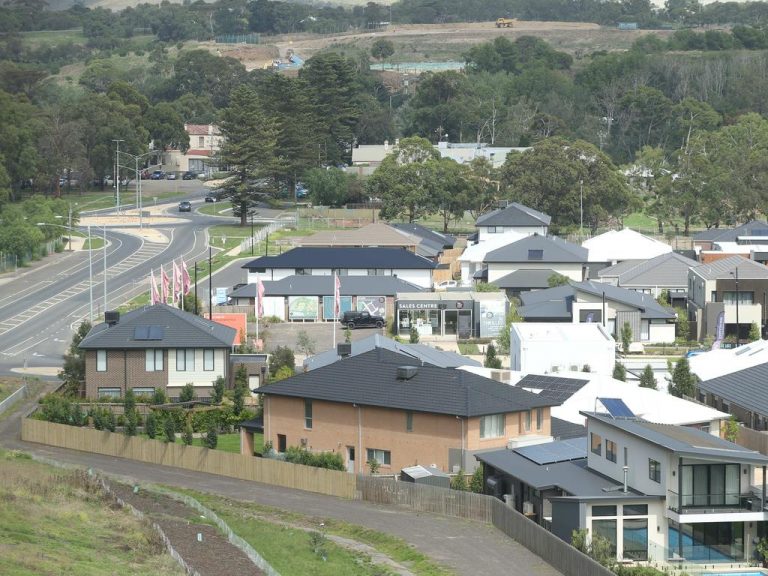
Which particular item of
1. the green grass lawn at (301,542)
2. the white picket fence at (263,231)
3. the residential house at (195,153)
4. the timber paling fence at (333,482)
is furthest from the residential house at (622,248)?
the residential house at (195,153)

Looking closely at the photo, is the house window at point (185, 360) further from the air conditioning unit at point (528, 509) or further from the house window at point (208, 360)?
the air conditioning unit at point (528, 509)

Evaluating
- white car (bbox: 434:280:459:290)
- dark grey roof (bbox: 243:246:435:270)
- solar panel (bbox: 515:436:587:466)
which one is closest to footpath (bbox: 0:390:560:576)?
solar panel (bbox: 515:436:587:466)

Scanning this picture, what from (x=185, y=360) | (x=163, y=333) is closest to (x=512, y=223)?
(x=163, y=333)

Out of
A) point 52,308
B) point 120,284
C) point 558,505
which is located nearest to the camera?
point 558,505

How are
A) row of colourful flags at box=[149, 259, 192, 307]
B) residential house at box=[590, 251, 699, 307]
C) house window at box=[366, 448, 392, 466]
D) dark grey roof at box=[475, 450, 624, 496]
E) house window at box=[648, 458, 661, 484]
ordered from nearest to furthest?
house window at box=[648, 458, 661, 484]
dark grey roof at box=[475, 450, 624, 496]
house window at box=[366, 448, 392, 466]
row of colourful flags at box=[149, 259, 192, 307]
residential house at box=[590, 251, 699, 307]

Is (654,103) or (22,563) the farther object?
(654,103)

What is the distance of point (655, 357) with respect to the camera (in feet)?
249

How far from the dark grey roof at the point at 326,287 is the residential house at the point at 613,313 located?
8.48m

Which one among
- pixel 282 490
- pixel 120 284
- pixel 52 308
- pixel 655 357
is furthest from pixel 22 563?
pixel 120 284

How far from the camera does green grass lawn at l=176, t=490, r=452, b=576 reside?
38094 mm

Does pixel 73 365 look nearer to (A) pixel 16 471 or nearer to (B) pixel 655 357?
(A) pixel 16 471

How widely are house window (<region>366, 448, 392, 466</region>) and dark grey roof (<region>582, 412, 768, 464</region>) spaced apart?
8047mm

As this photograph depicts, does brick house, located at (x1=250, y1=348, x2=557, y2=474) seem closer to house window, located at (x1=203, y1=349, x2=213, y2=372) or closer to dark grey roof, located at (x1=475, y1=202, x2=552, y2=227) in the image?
house window, located at (x1=203, y1=349, x2=213, y2=372)

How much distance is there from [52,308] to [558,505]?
55.9 m
